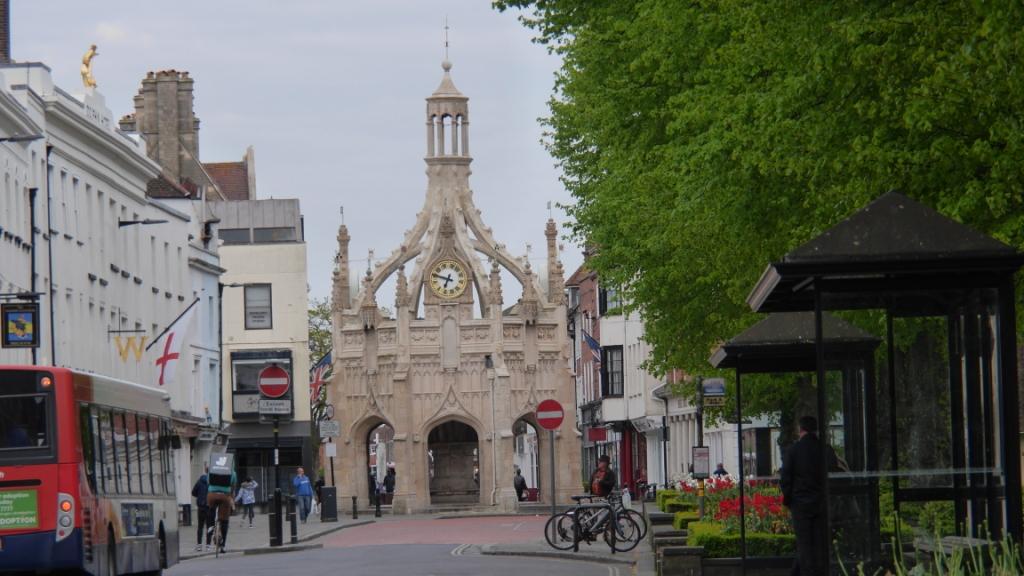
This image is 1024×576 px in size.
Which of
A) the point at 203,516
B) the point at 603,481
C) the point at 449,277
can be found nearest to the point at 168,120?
the point at 449,277

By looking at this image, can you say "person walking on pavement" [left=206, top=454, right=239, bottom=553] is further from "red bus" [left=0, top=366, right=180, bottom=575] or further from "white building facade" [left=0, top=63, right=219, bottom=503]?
"red bus" [left=0, top=366, right=180, bottom=575]

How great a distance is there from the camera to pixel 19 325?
3628 centimetres

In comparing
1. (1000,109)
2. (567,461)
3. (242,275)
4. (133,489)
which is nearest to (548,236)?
(567,461)

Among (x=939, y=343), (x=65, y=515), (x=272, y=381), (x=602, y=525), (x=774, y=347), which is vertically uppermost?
(x=272, y=381)

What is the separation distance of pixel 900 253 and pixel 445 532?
1489 inches

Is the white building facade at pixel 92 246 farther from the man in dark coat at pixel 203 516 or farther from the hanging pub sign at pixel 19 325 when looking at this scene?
the hanging pub sign at pixel 19 325

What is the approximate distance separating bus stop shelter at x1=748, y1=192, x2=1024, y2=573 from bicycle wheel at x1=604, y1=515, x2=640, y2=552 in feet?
62.6

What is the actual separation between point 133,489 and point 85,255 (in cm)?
2865

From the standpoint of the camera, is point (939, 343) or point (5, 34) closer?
point (939, 343)

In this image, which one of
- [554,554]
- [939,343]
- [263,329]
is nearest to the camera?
[939,343]

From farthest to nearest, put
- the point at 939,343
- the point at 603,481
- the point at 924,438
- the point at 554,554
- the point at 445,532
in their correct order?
1. the point at 445,532
2. the point at 603,481
3. the point at 554,554
4. the point at 924,438
5. the point at 939,343

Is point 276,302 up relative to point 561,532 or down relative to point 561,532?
up

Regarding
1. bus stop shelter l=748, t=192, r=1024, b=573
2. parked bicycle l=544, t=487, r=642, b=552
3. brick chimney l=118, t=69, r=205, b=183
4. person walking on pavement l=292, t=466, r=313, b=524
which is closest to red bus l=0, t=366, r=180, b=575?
bus stop shelter l=748, t=192, r=1024, b=573

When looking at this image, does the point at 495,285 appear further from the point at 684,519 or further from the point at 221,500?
the point at 684,519
